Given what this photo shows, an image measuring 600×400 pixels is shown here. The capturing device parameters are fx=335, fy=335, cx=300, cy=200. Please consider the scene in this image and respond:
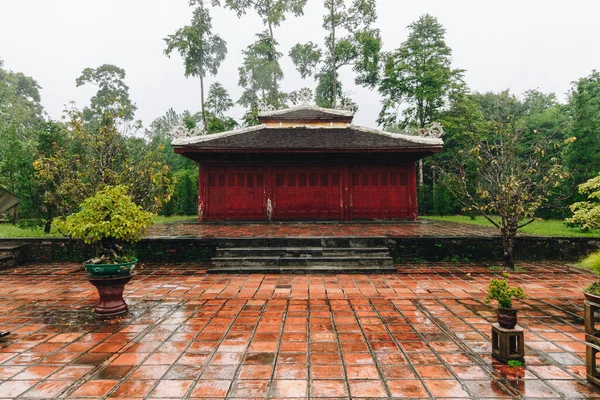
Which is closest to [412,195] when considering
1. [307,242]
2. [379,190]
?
[379,190]

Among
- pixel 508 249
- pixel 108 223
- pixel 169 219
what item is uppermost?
pixel 108 223

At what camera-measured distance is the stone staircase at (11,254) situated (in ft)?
26.9

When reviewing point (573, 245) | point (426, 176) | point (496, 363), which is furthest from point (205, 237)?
point (426, 176)

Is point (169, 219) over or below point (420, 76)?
below

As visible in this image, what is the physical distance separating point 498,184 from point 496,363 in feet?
16.7

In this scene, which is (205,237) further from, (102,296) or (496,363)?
(496,363)

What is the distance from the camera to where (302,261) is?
7.91 meters

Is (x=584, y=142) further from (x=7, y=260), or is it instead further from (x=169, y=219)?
(x=7, y=260)

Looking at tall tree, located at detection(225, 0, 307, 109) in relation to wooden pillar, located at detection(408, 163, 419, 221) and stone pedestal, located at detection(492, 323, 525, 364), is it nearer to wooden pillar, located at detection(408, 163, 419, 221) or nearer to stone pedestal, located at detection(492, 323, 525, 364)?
wooden pillar, located at detection(408, 163, 419, 221)

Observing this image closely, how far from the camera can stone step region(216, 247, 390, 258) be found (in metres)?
8.14

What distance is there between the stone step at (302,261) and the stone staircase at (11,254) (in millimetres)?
5152

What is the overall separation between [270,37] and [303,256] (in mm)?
26105

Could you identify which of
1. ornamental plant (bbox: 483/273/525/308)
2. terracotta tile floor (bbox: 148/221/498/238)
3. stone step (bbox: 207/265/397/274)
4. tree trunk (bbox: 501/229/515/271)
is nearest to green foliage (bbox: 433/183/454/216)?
terracotta tile floor (bbox: 148/221/498/238)

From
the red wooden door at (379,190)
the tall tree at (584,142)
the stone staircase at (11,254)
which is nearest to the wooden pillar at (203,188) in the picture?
the red wooden door at (379,190)
